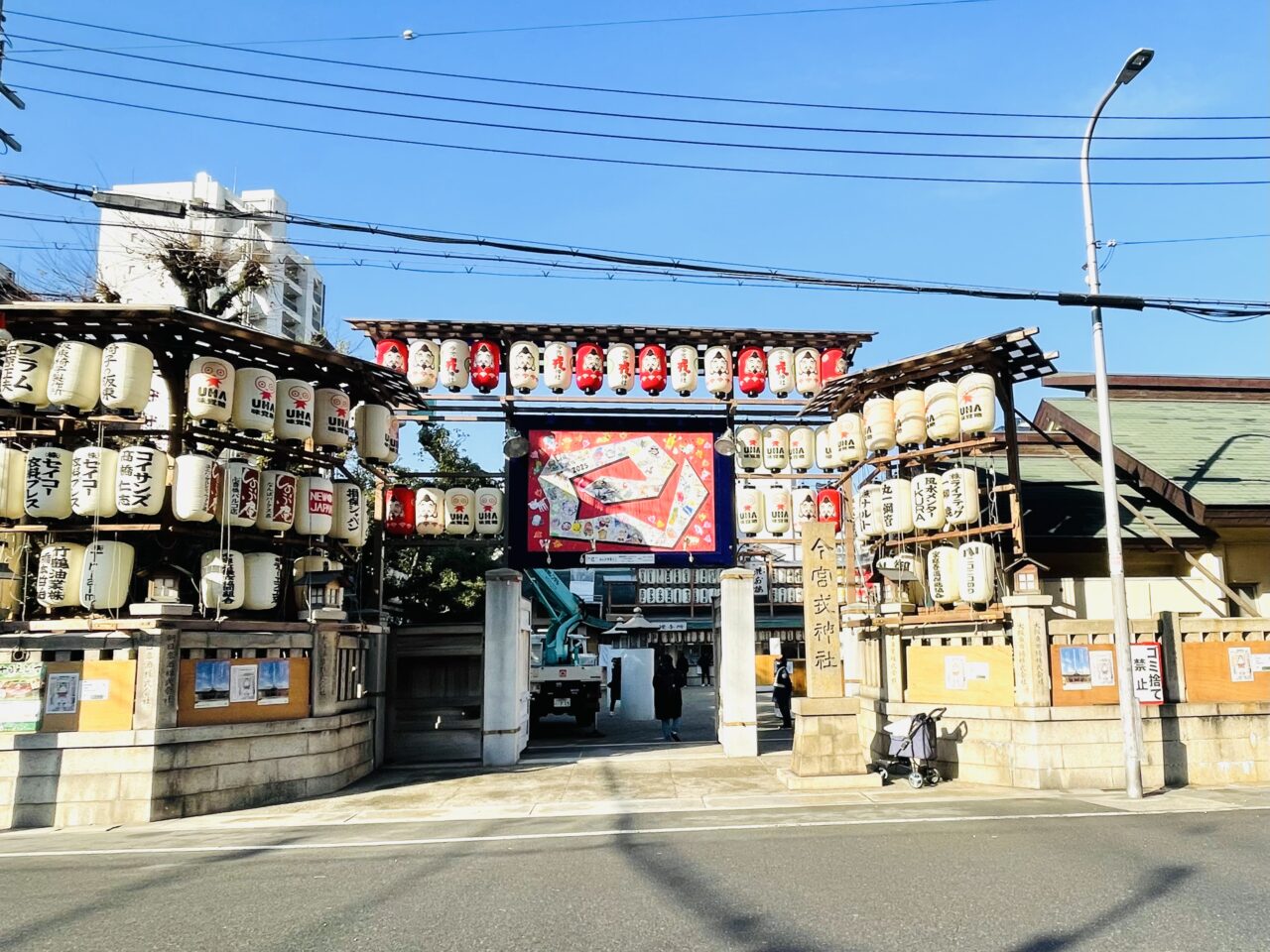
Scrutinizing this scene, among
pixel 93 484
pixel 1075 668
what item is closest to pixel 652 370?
pixel 1075 668

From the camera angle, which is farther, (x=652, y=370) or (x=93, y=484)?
(x=652, y=370)

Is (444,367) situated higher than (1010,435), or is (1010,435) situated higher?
(444,367)

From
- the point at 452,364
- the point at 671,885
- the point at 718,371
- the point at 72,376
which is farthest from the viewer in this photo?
the point at 718,371

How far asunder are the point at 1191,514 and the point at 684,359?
33.8ft

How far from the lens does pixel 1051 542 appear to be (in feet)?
58.5

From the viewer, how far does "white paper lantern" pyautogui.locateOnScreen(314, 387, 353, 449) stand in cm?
1673

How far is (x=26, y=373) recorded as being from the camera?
14.0 meters

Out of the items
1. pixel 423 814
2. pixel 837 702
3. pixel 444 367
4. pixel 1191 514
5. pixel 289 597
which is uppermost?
pixel 444 367

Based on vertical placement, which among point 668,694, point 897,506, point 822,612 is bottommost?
point 668,694

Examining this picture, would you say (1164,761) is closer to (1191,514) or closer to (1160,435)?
(1191,514)

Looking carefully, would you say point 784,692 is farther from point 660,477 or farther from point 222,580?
point 222,580

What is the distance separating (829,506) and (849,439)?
171 centimetres

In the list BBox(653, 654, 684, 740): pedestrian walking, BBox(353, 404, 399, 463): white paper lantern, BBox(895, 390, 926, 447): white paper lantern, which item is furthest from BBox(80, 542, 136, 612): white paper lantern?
BBox(895, 390, 926, 447): white paper lantern

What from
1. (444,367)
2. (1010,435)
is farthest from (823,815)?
(444,367)
